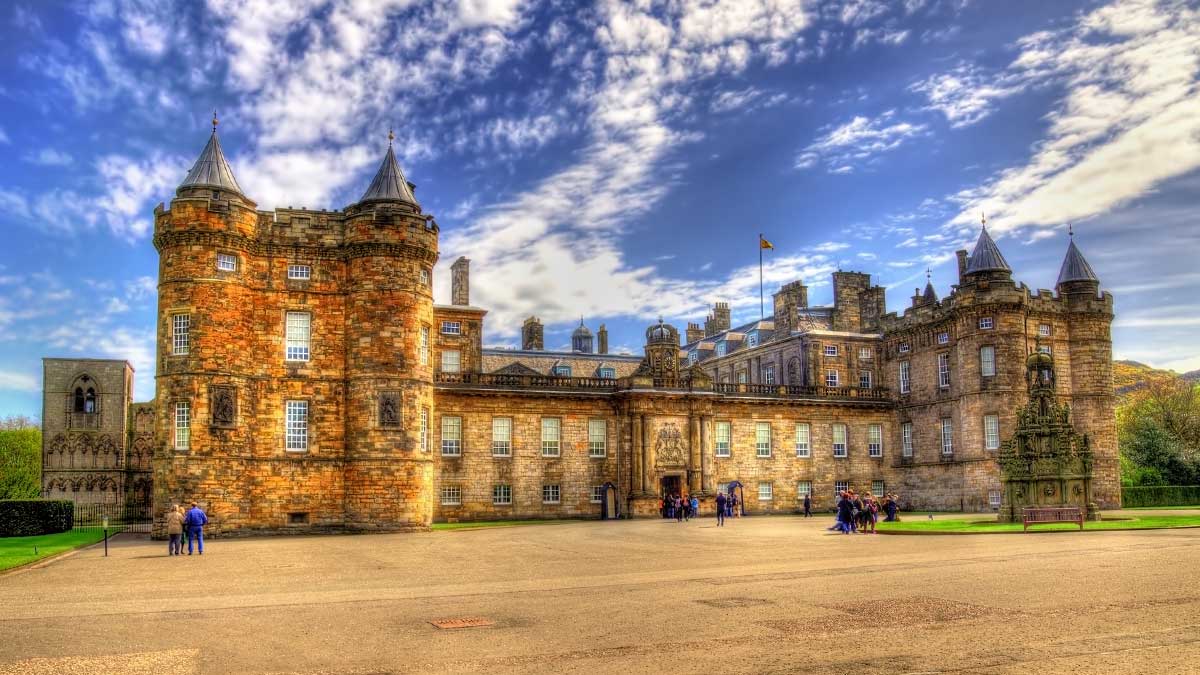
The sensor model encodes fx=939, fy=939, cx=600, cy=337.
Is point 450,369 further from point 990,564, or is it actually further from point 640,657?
point 640,657

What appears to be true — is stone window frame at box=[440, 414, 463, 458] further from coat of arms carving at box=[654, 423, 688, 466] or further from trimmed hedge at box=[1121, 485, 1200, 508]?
trimmed hedge at box=[1121, 485, 1200, 508]

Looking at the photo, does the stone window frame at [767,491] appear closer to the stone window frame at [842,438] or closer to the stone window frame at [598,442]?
the stone window frame at [842,438]

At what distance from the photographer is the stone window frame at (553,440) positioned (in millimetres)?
52469

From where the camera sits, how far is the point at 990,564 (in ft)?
70.3

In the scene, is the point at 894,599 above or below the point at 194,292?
below

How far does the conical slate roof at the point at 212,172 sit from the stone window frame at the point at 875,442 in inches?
1593

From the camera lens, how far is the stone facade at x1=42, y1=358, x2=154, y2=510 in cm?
5731

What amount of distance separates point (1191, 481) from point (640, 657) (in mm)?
65573

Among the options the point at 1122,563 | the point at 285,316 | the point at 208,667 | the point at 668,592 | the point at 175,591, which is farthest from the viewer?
the point at 285,316

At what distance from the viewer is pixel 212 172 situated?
41031 millimetres

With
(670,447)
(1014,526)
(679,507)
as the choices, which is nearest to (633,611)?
(1014,526)

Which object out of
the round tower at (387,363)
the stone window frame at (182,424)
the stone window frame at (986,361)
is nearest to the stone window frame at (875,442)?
the stone window frame at (986,361)

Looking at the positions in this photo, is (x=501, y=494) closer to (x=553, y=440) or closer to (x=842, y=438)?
(x=553, y=440)

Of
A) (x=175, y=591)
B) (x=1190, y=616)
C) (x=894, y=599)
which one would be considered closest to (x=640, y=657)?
(x=894, y=599)
